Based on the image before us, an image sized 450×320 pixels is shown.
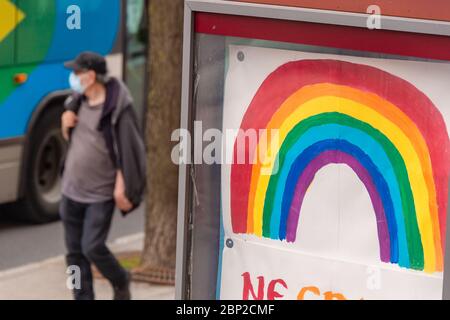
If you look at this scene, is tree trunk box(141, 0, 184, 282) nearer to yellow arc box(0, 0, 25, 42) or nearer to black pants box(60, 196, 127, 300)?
yellow arc box(0, 0, 25, 42)

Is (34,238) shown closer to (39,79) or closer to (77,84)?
(39,79)

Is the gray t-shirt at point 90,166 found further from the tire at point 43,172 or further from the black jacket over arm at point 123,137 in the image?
the tire at point 43,172

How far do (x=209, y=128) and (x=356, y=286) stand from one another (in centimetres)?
92

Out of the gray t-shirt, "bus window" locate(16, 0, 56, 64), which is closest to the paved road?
"bus window" locate(16, 0, 56, 64)

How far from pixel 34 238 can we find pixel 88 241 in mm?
2917

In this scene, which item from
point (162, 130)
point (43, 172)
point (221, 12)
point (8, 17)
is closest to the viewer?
point (221, 12)

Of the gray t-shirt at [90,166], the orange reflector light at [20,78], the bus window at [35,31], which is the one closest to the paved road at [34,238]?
the orange reflector light at [20,78]

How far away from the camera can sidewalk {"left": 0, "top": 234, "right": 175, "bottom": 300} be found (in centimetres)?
891

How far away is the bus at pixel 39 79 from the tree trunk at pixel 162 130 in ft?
2.54

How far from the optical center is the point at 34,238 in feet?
35.2

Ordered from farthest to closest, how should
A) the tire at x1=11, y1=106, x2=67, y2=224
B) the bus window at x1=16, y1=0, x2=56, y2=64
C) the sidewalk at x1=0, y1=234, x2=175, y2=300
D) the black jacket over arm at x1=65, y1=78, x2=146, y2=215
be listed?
the tire at x1=11, y1=106, x2=67, y2=224, the bus window at x1=16, y1=0, x2=56, y2=64, the sidewalk at x1=0, y1=234, x2=175, y2=300, the black jacket over arm at x1=65, y1=78, x2=146, y2=215

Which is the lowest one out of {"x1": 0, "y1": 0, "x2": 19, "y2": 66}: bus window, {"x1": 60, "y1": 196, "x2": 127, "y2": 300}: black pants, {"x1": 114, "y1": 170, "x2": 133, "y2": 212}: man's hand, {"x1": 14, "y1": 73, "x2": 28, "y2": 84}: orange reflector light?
{"x1": 60, "y1": 196, "x2": 127, "y2": 300}: black pants

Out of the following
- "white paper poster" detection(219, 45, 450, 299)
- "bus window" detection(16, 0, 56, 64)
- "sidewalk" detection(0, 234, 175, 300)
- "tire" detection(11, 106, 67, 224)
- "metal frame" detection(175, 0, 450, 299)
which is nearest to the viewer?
"metal frame" detection(175, 0, 450, 299)

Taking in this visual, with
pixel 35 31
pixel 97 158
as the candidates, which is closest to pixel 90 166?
pixel 97 158
